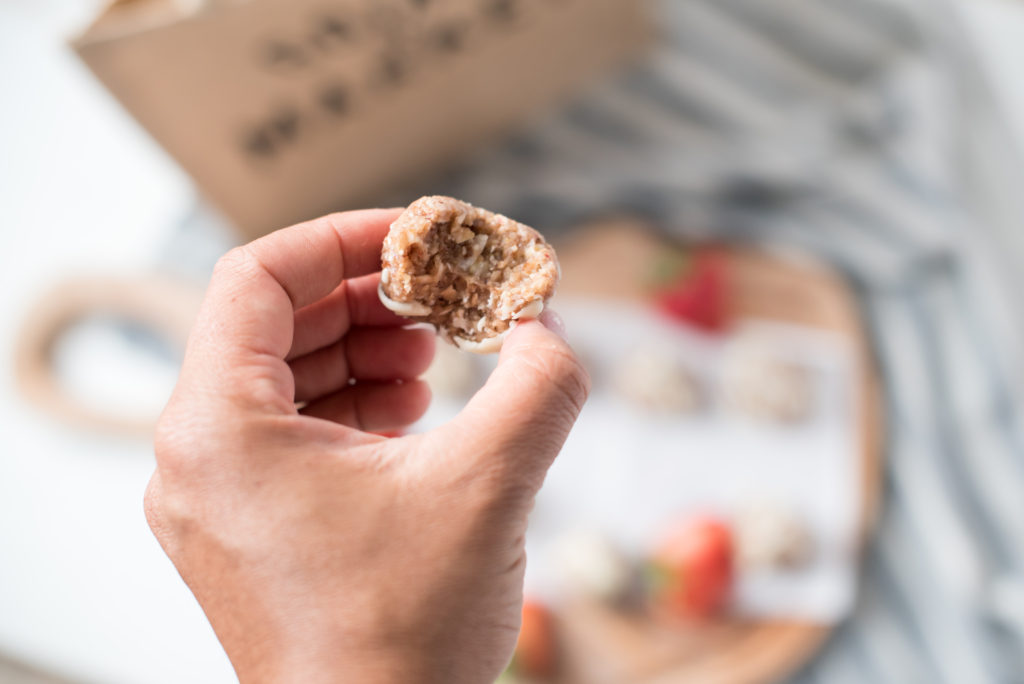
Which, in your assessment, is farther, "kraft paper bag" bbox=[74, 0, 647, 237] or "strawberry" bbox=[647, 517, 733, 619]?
"strawberry" bbox=[647, 517, 733, 619]

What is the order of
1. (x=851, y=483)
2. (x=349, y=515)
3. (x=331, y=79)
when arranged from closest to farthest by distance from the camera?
(x=349, y=515), (x=331, y=79), (x=851, y=483)

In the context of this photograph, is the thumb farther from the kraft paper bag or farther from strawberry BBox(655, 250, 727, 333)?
strawberry BBox(655, 250, 727, 333)

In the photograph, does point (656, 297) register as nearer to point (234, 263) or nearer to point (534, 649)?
point (534, 649)

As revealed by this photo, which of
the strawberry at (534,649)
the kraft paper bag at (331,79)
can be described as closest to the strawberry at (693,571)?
the strawberry at (534,649)

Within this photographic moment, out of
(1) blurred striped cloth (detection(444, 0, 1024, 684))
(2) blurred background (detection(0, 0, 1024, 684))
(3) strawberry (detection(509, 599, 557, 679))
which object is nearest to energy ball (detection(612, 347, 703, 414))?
(2) blurred background (detection(0, 0, 1024, 684))

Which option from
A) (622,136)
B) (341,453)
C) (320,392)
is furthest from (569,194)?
(341,453)

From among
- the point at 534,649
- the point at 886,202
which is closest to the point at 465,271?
the point at 534,649

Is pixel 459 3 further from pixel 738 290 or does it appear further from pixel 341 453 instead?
pixel 341 453
